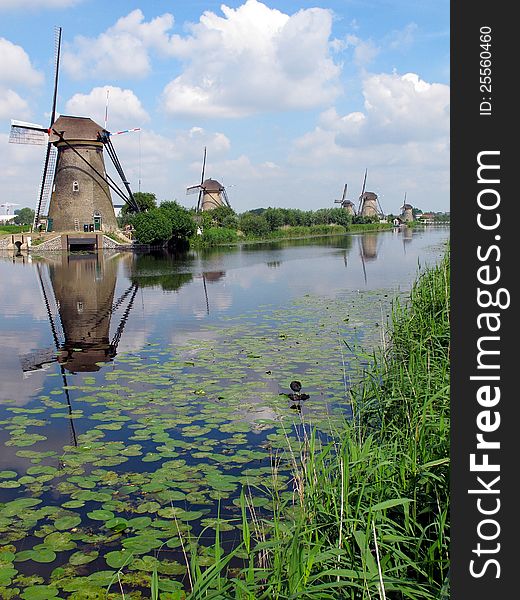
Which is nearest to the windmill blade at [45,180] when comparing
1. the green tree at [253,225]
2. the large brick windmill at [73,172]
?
the large brick windmill at [73,172]

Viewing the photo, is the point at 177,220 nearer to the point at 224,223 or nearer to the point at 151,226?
the point at 151,226

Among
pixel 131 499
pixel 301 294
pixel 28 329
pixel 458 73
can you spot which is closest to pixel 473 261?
pixel 458 73

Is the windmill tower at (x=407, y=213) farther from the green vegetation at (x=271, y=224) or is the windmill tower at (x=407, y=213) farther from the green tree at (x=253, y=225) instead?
the green tree at (x=253, y=225)

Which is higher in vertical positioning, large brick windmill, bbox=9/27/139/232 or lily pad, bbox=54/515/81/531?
large brick windmill, bbox=9/27/139/232

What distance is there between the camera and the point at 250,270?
23.4m

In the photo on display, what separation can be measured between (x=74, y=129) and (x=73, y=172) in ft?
8.67

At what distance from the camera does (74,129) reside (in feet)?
119

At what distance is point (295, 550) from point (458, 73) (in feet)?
5.67

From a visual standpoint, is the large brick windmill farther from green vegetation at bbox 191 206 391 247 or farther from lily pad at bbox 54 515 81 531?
lily pad at bbox 54 515 81 531

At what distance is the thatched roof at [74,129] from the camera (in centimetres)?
3612

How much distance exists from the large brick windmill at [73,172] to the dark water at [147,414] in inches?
936

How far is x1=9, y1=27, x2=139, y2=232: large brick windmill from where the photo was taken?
1422 inches

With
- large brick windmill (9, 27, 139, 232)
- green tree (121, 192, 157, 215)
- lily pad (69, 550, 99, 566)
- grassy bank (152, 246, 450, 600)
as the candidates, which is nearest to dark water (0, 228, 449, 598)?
lily pad (69, 550, 99, 566)

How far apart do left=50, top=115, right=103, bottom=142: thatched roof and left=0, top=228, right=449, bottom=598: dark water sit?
2455cm
